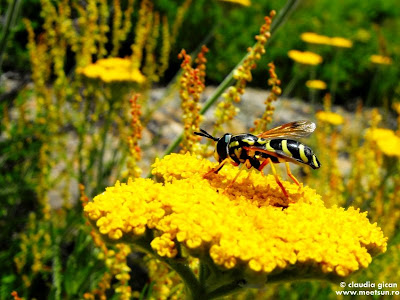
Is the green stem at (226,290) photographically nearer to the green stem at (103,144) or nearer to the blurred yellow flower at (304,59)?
the green stem at (103,144)

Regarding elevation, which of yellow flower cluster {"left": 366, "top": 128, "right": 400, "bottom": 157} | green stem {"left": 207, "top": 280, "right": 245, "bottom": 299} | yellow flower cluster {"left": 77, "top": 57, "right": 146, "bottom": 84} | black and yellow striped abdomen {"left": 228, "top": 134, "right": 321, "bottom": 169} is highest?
black and yellow striped abdomen {"left": 228, "top": 134, "right": 321, "bottom": 169}

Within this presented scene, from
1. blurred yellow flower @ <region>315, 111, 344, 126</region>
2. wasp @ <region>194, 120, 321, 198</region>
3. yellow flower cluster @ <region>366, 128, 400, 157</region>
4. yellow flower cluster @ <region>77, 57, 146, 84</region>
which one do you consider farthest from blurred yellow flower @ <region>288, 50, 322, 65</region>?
wasp @ <region>194, 120, 321, 198</region>

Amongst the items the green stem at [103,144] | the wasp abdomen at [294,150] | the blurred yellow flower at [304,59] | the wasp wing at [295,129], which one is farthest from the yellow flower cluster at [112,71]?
the blurred yellow flower at [304,59]

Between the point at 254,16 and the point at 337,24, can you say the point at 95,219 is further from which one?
the point at 337,24

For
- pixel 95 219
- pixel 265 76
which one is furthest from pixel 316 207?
pixel 265 76

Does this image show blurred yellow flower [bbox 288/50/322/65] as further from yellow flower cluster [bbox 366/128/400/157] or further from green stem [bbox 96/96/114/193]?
green stem [bbox 96/96/114/193]

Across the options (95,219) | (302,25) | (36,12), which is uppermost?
(95,219)
